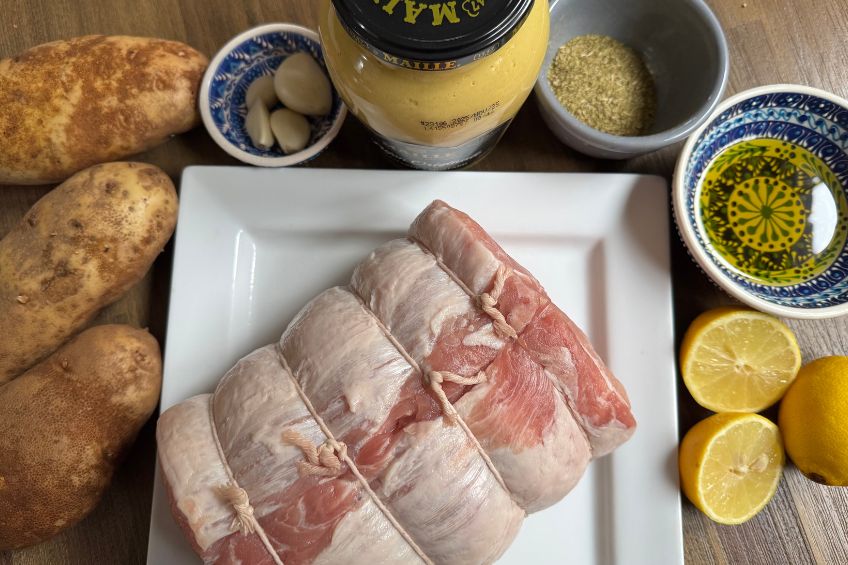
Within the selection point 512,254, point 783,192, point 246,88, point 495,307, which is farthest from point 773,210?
point 246,88

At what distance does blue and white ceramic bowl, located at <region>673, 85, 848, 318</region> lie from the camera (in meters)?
1.23

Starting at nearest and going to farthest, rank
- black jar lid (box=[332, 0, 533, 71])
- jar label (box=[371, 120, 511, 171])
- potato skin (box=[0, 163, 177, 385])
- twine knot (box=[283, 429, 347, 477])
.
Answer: black jar lid (box=[332, 0, 533, 71])
twine knot (box=[283, 429, 347, 477])
jar label (box=[371, 120, 511, 171])
potato skin (box=[0, 163, 177, 385])

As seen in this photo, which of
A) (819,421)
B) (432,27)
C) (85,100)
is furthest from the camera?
(85,100)

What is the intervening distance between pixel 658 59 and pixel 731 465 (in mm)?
865

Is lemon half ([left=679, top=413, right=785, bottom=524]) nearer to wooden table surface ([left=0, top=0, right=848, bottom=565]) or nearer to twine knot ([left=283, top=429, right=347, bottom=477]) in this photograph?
wooden table surface ([left=0, top=0, right=848, bottom=565])

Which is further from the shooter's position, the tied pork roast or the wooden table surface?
the wooden table surface

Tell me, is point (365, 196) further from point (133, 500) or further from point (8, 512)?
point (8, 512)

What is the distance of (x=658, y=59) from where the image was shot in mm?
1403

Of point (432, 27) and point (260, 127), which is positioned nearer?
point (432, 27)

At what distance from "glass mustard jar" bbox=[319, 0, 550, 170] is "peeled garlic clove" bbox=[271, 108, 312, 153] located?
27 centimetres

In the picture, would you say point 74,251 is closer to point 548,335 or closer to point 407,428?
point 407,428

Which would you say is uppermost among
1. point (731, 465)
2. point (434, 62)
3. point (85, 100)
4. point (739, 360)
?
point (434, 62)

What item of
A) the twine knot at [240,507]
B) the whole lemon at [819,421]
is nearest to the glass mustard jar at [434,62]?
the twine knot at [240,507]

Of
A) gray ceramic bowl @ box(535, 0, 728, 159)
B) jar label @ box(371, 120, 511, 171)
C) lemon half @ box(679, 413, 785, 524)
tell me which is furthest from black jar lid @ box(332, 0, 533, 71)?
lemon half @ box(679, 413, 785, 524)
